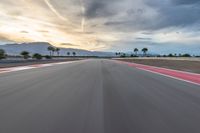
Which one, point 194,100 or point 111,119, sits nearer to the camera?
point 111,119

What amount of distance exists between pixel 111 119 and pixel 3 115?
258cm

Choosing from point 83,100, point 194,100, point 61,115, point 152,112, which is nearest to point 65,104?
point 83,100

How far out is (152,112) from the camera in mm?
6555

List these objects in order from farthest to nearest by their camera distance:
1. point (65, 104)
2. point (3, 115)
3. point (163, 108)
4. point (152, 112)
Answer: point (65, 104) → point (163, 108) → point (152, 112) → point (3, 115)

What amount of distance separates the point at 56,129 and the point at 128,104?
3.25m

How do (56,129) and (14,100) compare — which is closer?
(56,129)

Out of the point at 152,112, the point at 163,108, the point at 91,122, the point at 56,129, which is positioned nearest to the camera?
the point at 56,129

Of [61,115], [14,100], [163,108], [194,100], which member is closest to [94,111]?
[61,115]

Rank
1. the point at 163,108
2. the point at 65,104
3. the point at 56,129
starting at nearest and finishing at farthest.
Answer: the point at 56,129
the point at 163,108
the point at 65,104

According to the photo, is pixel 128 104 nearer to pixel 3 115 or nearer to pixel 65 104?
pixel 65 104

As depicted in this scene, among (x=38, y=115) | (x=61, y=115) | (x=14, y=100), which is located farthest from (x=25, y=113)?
(x=14, y=100)

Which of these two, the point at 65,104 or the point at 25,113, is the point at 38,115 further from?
the point at 65,104

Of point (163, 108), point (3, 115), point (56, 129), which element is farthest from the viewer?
point (163, 108)

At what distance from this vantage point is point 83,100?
8273 mm
